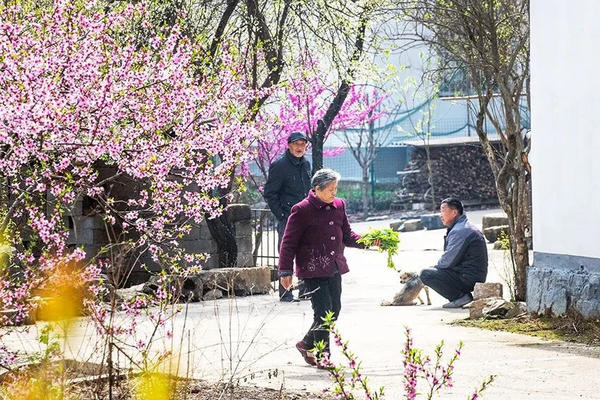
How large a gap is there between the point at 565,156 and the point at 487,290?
2.61 meters

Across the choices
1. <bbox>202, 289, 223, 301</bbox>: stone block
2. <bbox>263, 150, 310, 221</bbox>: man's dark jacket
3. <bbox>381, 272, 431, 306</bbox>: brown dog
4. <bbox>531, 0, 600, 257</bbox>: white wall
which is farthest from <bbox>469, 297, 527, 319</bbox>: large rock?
<bbox>202, 289, 223, 301</bbox>: stone block

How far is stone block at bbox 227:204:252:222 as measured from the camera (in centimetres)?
1834

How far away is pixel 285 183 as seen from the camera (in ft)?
48.9

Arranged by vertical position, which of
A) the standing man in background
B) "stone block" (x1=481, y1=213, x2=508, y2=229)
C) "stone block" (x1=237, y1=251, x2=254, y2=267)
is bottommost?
"stone block" (x1=237, y1=251, x2=254, y2=267)

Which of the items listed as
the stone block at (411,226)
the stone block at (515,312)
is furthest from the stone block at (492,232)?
the stone block at (515,312)

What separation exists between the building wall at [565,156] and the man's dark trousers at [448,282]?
6.31ft

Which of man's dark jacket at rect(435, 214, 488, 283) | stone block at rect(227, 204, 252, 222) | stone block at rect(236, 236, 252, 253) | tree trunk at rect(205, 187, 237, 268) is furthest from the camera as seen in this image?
stone block at rect(236, 236, 252, 253)

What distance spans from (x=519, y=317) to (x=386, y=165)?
31.2m

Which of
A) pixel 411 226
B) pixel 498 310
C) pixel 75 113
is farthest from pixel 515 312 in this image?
pixel 411 226

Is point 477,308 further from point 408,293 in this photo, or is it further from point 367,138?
point 367,138

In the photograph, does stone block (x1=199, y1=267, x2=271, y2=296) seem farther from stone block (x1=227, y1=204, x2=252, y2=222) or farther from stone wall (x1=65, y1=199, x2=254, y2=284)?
stone block (x1=227, y1=204, x2=252, y2=222)

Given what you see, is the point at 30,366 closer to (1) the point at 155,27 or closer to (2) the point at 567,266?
(2) the point at 567,266

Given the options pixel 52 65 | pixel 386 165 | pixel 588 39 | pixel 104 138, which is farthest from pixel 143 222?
pixel 386 165

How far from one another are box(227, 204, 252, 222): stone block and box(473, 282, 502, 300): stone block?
5.39 metres
